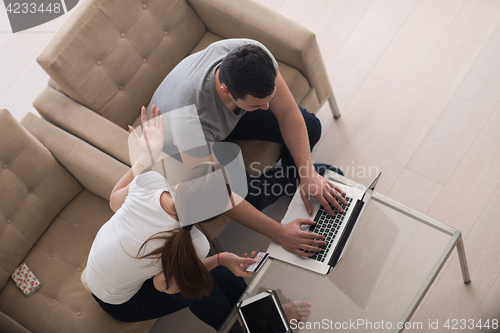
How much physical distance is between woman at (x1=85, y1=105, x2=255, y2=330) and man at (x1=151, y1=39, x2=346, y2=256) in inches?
6.1

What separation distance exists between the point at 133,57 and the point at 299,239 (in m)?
1.10

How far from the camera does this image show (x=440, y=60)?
215 centimetres

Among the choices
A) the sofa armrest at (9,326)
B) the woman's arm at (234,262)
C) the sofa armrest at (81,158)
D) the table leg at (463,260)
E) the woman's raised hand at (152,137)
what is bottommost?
the sofa armrest at (9,326)

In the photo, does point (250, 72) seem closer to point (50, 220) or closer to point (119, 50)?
point (119, 50)

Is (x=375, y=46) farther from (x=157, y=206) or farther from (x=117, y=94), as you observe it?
(x=157, y=206)

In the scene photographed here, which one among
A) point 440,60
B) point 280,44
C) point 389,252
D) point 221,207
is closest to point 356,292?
point 389,252

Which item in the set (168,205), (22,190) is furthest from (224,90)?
(22,190)

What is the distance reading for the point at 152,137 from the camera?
1.40 m

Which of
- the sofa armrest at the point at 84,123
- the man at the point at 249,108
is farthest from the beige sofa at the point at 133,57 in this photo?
the man at the point at 249,108

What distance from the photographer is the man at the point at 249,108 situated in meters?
1.26

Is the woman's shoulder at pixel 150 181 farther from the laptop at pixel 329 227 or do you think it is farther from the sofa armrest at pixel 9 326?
the sofa armrest at pixel 9 326

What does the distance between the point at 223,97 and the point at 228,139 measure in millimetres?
323

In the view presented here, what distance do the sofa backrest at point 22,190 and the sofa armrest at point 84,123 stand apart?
0.15 meters

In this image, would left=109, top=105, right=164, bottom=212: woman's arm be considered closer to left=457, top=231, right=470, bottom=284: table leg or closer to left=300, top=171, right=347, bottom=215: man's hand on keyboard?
left=300, top=171, right=347, bottom=215: man's hand on keyboard
